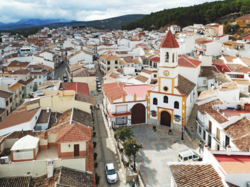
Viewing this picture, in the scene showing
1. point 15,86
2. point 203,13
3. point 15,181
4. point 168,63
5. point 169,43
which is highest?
point 203,13

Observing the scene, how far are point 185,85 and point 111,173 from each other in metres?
19.9

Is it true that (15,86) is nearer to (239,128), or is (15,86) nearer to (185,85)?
(185,85)

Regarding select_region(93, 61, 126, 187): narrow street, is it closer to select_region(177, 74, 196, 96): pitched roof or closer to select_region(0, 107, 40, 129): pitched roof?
select_region(0, 107, 40, 129): pitched roof

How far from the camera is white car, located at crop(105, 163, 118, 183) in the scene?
2561 cm

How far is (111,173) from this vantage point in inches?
1033

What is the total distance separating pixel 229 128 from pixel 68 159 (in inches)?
680

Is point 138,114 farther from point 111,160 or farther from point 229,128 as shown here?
point 229,128

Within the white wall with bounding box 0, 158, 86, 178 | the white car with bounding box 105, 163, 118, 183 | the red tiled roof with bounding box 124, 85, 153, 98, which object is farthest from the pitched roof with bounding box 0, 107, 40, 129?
the red tiled roof with bounding box 124, 85, 153, 98

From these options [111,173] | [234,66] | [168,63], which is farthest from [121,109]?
[234,66]

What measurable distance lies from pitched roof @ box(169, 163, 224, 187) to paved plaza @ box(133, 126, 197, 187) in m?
7.79

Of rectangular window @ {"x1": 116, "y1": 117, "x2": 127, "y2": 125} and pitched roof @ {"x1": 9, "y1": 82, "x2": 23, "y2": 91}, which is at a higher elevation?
pitched roof @ {"x1": 9, "y1": 82, "x2": 23, "y2": 91}

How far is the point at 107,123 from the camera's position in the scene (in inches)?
1577

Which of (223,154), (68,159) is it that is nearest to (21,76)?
(68,159)

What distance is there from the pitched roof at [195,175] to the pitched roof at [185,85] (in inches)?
761
